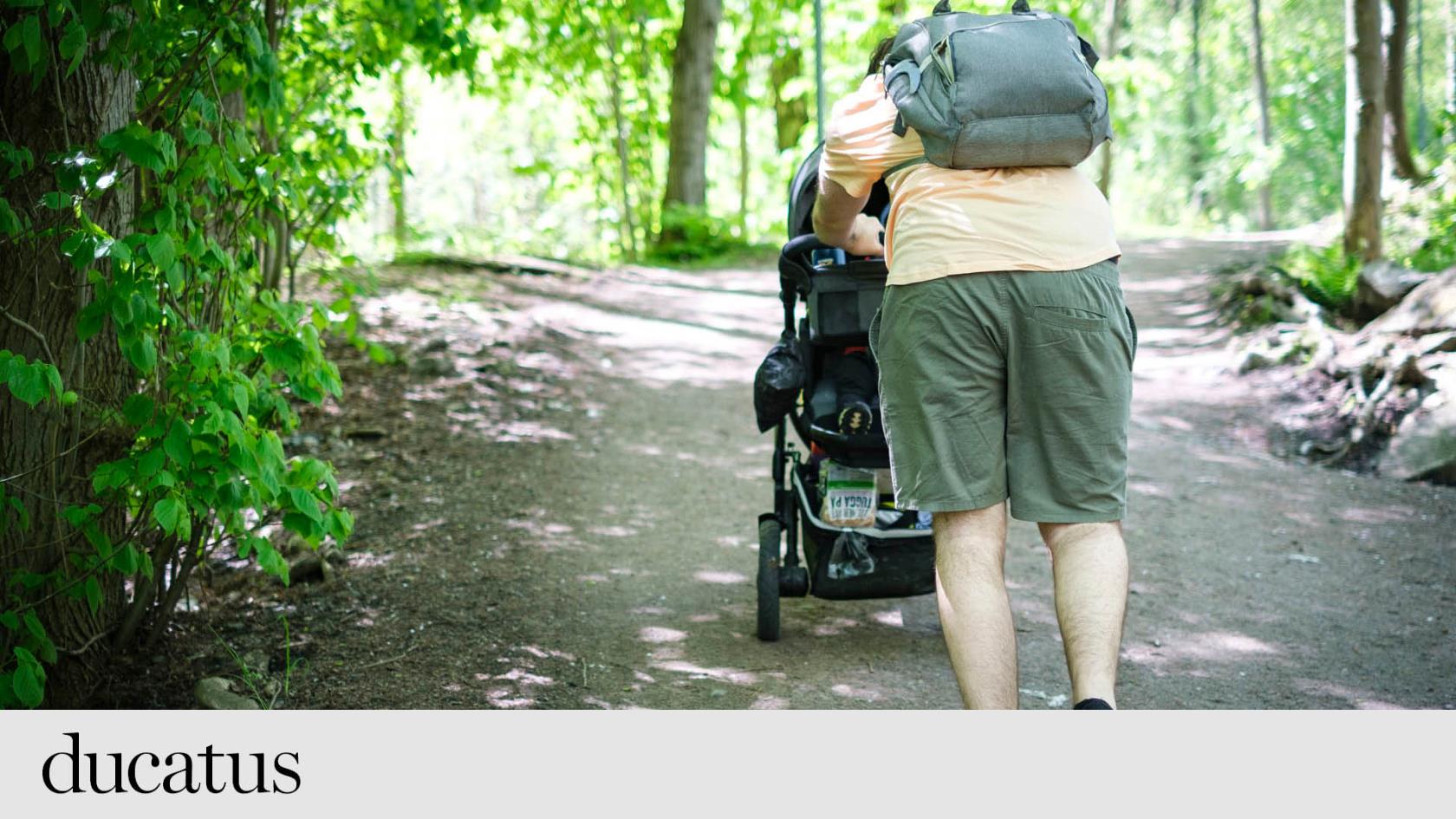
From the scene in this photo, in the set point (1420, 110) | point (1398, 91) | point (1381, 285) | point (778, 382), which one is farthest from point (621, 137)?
point (778, 382)

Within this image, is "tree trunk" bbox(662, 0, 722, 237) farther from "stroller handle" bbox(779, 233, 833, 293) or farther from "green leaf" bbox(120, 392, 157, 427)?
"green leaf" bbox(120, 392, 157, 427)

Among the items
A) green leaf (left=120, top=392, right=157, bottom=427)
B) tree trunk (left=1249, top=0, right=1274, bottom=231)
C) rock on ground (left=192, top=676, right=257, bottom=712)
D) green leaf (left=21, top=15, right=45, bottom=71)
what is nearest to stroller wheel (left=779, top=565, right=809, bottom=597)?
rock on ground (left=192, top=676, right=257, bottom=712)

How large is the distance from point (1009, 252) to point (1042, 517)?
62cm

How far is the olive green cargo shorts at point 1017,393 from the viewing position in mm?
2801

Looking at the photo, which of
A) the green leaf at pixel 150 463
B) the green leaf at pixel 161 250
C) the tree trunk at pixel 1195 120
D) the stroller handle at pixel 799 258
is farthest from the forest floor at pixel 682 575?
the tree trunk at pixel 1195 120

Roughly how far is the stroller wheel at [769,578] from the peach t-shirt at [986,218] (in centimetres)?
163

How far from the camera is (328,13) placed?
24.1ft

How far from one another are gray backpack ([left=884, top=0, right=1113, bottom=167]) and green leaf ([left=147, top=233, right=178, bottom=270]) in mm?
1858

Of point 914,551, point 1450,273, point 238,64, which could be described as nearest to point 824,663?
point 914,551

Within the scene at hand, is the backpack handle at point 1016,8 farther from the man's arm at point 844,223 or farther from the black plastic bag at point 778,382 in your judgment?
the black plastic bag at point 778,382

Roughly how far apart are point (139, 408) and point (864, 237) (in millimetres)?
2143

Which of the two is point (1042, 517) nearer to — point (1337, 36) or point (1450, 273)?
point (1450, 273)

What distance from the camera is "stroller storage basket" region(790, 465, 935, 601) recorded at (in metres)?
4.11

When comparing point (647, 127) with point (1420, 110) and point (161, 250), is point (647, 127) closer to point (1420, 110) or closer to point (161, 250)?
point (1420, 110)
